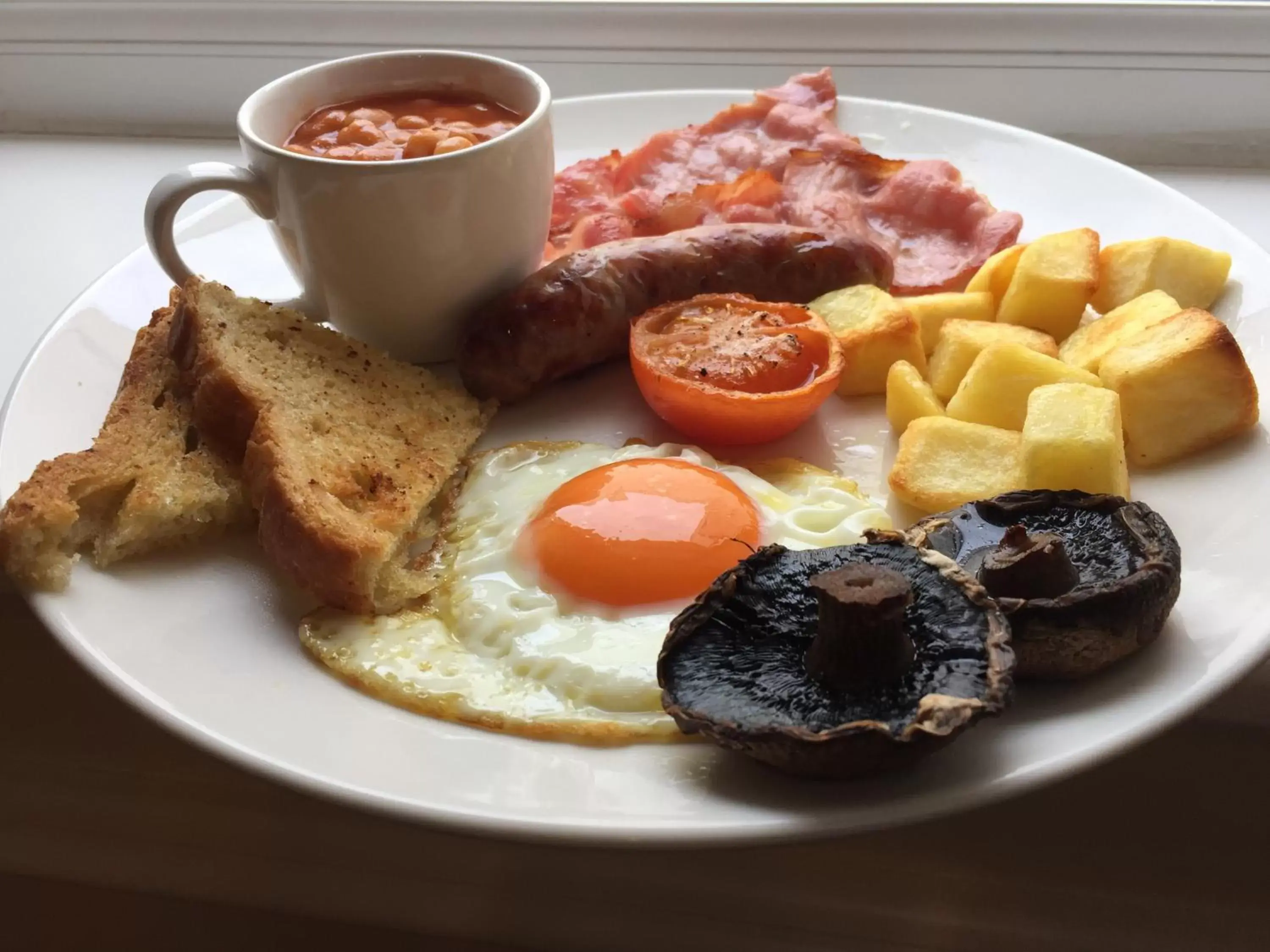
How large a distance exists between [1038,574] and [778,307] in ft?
2.79

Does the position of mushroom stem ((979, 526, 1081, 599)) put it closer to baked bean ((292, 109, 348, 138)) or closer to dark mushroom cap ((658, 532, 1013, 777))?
dark mushroom cap ((658, 532, 1013, 777))

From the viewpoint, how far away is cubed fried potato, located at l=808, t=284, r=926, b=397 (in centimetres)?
182

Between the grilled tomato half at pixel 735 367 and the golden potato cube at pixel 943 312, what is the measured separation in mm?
177

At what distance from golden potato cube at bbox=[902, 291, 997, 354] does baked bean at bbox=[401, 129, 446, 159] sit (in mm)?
826

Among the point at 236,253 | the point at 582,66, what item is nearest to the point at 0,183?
the point at 236,253

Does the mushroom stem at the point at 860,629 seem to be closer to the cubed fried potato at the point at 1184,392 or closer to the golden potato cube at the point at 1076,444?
the golden potato cube at the point at 1076,444

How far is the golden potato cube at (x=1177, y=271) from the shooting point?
185cm

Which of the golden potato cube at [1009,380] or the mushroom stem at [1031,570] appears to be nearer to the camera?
the mushroom stem at [1031,570]

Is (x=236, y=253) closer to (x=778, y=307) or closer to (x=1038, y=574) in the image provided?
(x=778, y=307)

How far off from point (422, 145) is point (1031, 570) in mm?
1188

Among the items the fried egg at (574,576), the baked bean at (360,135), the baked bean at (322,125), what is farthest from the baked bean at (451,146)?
the fried egg at (574,576)

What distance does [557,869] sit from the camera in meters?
1.94

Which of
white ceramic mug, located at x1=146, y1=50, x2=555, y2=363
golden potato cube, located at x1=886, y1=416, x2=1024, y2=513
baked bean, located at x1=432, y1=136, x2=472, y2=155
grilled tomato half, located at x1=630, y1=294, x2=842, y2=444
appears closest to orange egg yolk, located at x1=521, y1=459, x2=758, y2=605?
grilled tomato half, located at x1=630, y1=294, x2=842, y2=444

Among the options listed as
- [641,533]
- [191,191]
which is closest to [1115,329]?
[641,533]
